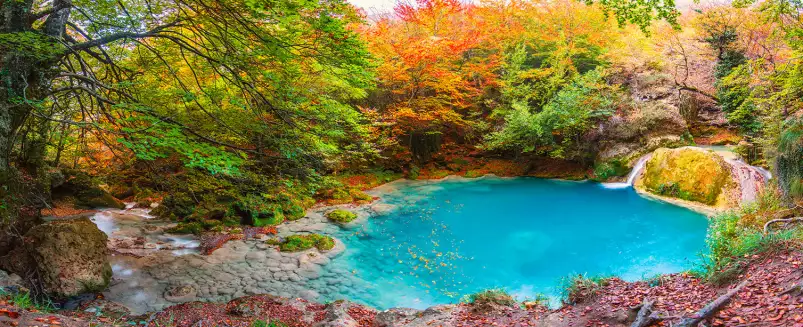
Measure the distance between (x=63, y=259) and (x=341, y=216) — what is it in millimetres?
6401

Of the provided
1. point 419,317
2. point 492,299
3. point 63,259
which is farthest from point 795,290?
point 63,259

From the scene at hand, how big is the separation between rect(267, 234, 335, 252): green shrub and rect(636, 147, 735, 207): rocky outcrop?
1161 centimetres

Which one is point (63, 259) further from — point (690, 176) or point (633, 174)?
point (633, 174)

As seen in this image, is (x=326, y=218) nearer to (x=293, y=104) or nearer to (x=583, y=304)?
(x=293, y=104)

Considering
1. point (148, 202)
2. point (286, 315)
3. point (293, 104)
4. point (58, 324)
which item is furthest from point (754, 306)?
point (148, 202)

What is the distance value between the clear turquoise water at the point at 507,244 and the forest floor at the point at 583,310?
146 centimetres

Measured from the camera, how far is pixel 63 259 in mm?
5332

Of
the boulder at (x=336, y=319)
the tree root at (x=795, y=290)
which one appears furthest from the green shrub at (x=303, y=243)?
the tree root at (x=795, y=290)

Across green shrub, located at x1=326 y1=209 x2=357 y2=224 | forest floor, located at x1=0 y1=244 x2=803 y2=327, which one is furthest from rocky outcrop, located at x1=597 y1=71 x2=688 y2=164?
forest floor, located at x1=0 y1=244 x2=803 y2=327

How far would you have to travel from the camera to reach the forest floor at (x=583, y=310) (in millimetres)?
2752

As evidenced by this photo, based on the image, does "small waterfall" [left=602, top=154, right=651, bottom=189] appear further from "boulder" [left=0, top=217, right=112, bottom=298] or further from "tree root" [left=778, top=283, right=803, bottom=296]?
"boulder" [left=0, top=217, right=112, bottom=298]

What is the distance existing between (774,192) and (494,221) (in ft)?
20.7

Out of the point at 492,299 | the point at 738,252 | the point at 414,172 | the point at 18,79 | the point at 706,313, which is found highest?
the point at 18,79

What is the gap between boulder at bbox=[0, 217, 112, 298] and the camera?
198 inches
